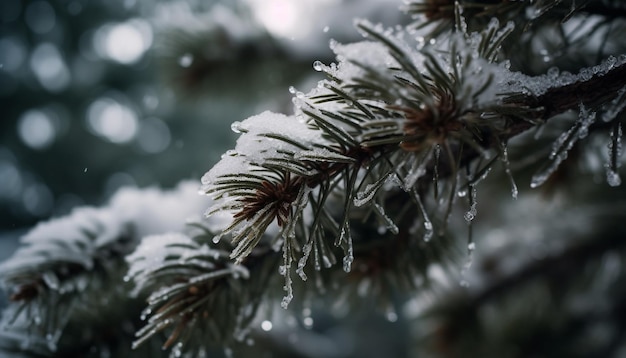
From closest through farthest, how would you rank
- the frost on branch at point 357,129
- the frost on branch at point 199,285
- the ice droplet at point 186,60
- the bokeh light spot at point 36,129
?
the frost on branch at point 357,129 → the frost on branch at point 199,285 → the ice droplet at point 186,60 → the bokeh light spot at point 36,129

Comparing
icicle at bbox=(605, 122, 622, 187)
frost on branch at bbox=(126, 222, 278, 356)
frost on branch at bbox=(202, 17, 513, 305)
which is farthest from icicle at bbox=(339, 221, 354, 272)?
icicle at bbox=(605, 122, 622, 187)

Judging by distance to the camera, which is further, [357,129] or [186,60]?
[186,60]

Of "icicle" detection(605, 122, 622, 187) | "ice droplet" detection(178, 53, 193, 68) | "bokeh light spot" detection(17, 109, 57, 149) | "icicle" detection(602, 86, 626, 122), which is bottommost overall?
"icicle" detection(605, 122, 622, 187)

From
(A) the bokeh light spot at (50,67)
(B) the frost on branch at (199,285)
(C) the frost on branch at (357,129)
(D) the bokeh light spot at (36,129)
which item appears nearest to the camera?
(C) the frost on branch at (357,129)

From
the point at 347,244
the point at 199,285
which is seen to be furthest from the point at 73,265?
the point at 347,244

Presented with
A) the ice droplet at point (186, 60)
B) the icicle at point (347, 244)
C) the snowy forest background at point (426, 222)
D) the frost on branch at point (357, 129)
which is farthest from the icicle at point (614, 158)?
the ice droplet at point (186, 60)

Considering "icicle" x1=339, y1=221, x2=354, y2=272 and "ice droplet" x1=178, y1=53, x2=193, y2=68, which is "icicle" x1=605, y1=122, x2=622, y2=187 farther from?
"ice droplet" x1=178, y1=53, x2=193, y2=68

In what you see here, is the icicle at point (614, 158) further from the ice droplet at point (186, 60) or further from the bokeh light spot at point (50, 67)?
the bokeh light spot at point (50, 67)

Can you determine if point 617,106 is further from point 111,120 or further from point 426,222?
point 111,120
